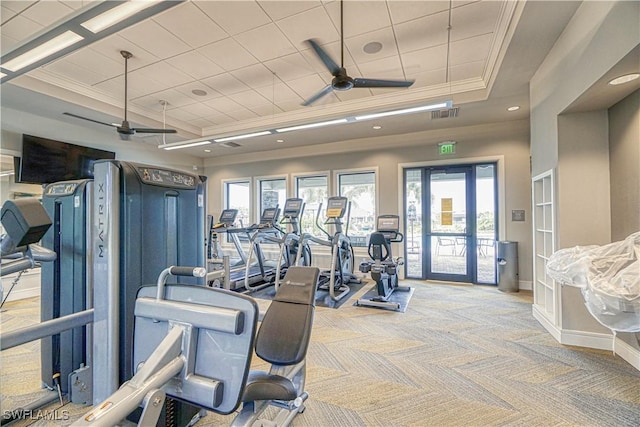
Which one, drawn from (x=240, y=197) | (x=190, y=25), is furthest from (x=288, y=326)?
(x=240, y=197)

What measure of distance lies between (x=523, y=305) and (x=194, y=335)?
4794 mm

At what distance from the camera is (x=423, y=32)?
3182 millimetres

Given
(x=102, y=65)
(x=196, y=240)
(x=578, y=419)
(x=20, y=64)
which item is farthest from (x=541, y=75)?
(x=20, y=64)

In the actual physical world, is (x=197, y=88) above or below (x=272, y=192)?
above

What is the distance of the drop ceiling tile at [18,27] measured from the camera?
291cm

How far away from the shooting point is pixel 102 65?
377cm

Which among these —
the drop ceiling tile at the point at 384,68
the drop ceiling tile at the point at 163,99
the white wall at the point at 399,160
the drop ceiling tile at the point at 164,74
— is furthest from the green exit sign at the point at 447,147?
the drop ceiling tile at the point at 163,99

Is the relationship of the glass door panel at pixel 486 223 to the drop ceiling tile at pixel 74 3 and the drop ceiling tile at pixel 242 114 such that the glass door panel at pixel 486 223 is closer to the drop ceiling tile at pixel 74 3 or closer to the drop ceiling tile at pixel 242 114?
the drop ceiling tile at pixel 242 114

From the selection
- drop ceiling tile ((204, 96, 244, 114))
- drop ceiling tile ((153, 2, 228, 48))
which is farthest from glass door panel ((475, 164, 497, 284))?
drop ceiling tile ((153, 2, 228, 48))

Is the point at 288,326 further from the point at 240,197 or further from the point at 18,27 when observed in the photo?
the point at 240,197

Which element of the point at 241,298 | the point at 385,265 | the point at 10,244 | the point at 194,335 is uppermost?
the point at 10,244

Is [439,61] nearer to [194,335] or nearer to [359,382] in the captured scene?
[359,382]

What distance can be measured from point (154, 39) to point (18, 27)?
4.19 feet

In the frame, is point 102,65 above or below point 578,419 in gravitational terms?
above
